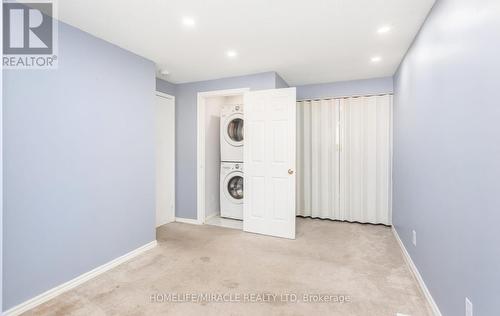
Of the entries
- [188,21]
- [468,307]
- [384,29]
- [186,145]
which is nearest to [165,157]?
[186,145]

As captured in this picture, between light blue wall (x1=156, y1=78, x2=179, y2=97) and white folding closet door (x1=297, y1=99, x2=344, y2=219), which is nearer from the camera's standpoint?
light blue wall (x1=156, y1=78, x2=179, y2=97)

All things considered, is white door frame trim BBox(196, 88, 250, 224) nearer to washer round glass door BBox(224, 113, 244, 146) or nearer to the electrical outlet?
washer round glass door BBox(224, 113, 244, 146)

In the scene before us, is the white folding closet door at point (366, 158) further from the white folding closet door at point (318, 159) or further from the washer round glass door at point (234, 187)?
the washer round glass door at point (234, 187)

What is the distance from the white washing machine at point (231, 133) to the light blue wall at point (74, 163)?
1541 millimetres

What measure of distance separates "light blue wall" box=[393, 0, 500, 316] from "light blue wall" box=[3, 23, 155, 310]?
9.51 ft

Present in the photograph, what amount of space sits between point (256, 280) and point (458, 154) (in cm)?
185

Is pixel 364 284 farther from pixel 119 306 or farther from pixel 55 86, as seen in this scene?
pixel 55 86

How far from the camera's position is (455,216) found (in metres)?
1.44

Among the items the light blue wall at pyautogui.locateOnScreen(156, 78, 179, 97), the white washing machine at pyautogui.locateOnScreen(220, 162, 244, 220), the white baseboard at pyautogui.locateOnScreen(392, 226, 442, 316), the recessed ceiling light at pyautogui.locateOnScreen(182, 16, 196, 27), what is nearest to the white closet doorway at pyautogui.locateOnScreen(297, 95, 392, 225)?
the white baseboard at pyautogui.locateOnScreen(392, 226, 442, 316)

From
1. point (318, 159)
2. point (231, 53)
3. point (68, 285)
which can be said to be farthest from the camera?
point (318, 159)

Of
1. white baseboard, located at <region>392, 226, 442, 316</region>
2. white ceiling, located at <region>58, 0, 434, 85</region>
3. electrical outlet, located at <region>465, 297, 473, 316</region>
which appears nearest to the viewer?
electrical outlet, located at <region>465, 297, 473, 316</region>

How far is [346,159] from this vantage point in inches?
159

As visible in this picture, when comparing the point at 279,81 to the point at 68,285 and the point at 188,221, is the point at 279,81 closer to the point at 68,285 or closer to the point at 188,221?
the point at 188,221

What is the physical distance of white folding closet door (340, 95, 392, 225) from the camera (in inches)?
150
